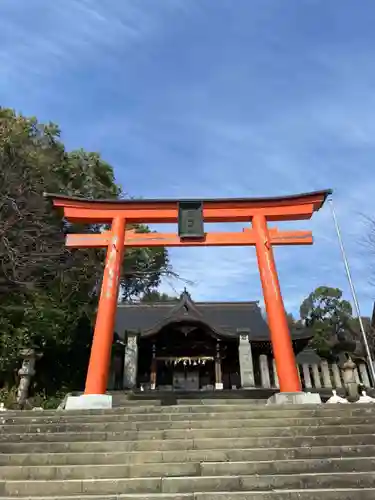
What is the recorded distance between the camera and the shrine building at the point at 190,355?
49.0ft

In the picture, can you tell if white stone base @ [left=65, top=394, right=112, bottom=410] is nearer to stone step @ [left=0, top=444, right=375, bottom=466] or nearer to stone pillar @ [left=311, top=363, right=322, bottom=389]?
stone step @ [left=0, top=444, right=375, bottom=466]

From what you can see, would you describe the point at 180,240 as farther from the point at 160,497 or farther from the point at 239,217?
the point at 160,497

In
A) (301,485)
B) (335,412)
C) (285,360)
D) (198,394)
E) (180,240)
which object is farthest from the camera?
(198,394)

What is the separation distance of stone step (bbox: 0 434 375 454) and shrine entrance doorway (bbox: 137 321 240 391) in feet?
34.5

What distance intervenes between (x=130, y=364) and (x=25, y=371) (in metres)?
4.23

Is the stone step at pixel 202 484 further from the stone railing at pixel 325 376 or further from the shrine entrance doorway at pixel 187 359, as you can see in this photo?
the shrine entrance doorway at pixel 187 359

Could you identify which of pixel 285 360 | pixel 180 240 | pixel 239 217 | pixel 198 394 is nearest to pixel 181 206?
pixel 180 240

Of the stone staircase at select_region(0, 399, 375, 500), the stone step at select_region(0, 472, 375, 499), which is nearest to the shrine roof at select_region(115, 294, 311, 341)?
the stone staircase at select_region(0, 399, 375, 500)

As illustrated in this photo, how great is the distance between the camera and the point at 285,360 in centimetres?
750

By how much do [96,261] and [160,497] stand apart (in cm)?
1239

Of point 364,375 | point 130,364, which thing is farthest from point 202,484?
point 364,375

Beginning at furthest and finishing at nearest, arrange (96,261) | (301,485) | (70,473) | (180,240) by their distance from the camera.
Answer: (96,261) < (180,240) < (70,473) < (301,485)

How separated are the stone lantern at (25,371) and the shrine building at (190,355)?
11.9 feet

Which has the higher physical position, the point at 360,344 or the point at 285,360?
the point at 360,344
